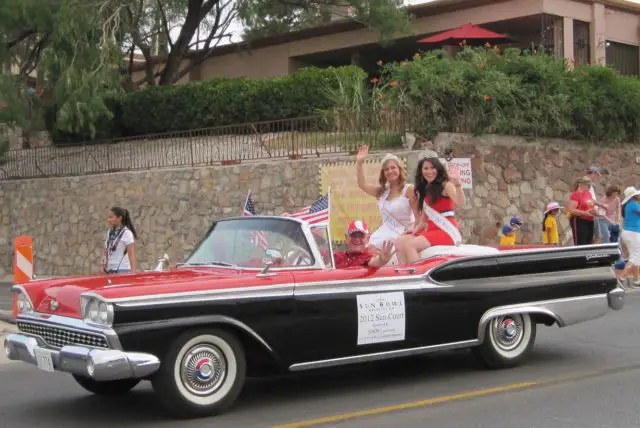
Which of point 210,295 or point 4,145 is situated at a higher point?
point 4,145

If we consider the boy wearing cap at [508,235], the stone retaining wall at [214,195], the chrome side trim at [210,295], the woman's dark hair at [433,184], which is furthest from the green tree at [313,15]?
the chrome side trim at [210,295]

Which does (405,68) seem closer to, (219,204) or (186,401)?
(219,204)

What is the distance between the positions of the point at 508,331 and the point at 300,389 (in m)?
1.94

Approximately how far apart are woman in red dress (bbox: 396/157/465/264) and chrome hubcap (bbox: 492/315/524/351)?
0.81 meters

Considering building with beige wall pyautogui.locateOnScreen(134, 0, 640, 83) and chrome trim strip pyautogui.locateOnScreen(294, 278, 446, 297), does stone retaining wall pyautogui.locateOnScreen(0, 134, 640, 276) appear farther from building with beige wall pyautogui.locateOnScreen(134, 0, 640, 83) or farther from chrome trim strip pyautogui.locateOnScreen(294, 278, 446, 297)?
chrome trim strip pyautogui.locateOnScreen(294, 278, 446, 297)

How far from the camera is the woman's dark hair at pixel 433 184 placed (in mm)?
7750

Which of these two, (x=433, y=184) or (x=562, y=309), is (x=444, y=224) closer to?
(x=433, y=184)

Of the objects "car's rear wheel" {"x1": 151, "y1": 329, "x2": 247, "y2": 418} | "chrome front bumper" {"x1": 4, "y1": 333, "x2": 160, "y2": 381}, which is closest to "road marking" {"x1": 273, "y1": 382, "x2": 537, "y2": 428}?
"car's rear wheel" {"x1": 151, "y1": 329, "x2": 247, "y2": 418}

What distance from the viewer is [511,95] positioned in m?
16.2

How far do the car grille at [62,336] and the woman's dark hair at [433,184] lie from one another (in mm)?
3373

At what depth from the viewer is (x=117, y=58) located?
2080 centimetres

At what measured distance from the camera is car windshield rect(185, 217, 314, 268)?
259 inches

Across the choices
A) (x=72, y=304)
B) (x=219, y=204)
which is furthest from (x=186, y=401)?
(x=219, y=204)

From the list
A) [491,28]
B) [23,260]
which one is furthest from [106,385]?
[491,28]
